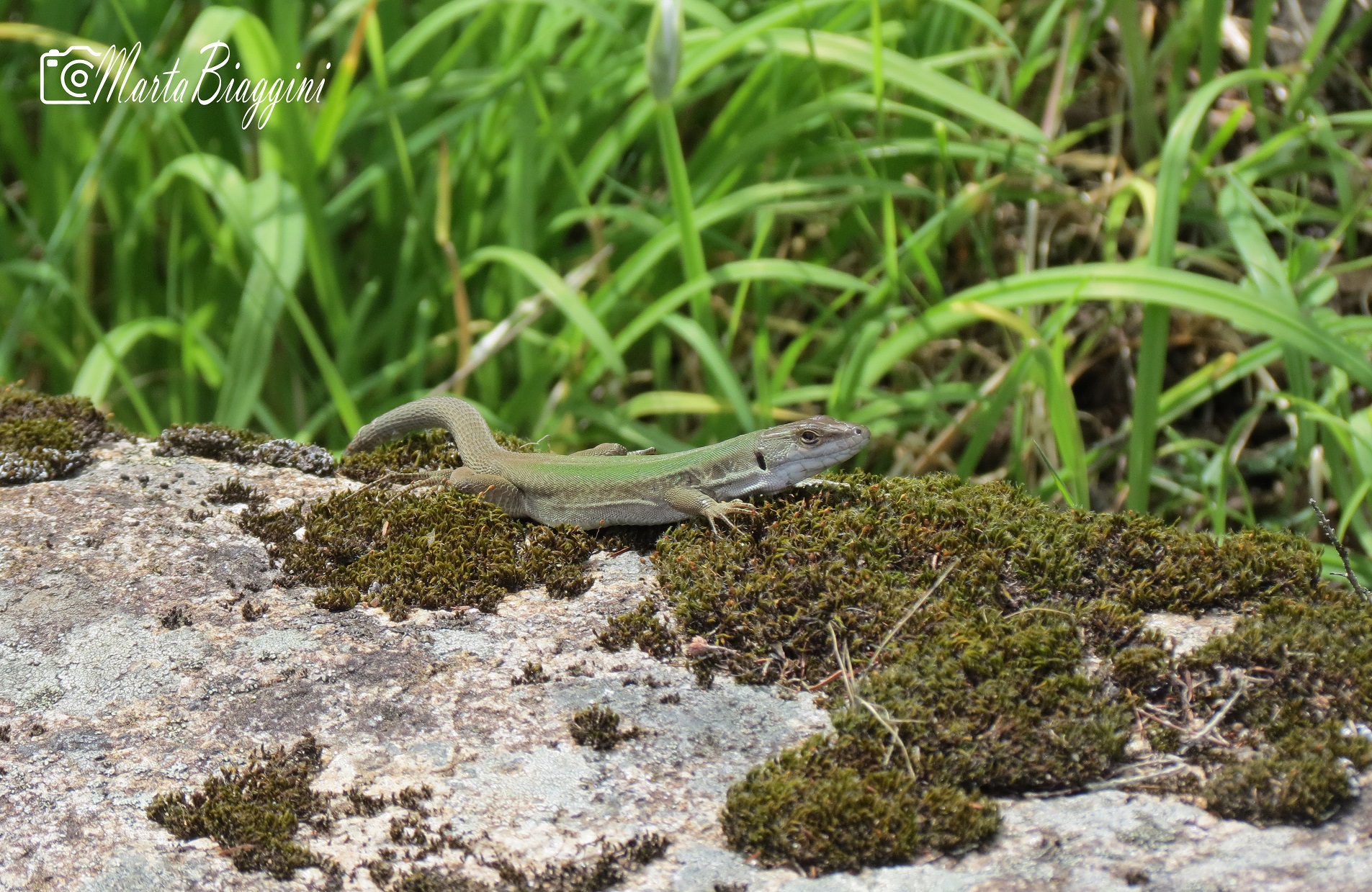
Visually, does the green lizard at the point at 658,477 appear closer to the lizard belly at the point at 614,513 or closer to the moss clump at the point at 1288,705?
the lizard belly at the point at 614,513

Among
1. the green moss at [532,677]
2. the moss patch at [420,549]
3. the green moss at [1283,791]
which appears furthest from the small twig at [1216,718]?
the moss patch at [420,549]

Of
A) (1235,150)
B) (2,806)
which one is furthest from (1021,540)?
(1235,150)

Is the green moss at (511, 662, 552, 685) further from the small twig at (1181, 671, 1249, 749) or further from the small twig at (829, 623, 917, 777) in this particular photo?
the small twig at (1181, 671, 1249, 749)

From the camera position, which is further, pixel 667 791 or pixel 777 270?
pixel 777 270

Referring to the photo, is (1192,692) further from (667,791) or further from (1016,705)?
(667,791)

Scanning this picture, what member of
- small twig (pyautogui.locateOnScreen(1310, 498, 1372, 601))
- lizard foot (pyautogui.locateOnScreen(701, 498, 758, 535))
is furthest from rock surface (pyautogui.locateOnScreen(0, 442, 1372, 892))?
small twig (pyautogui.locateOnScreen(1310, 498, 1372, 601))

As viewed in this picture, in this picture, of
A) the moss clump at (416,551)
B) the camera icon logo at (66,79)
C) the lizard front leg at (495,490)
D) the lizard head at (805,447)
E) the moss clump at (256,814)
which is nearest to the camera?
the moss clump at (256,814)

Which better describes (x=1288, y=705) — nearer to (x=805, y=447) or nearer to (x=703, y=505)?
(x=805, y=447)
